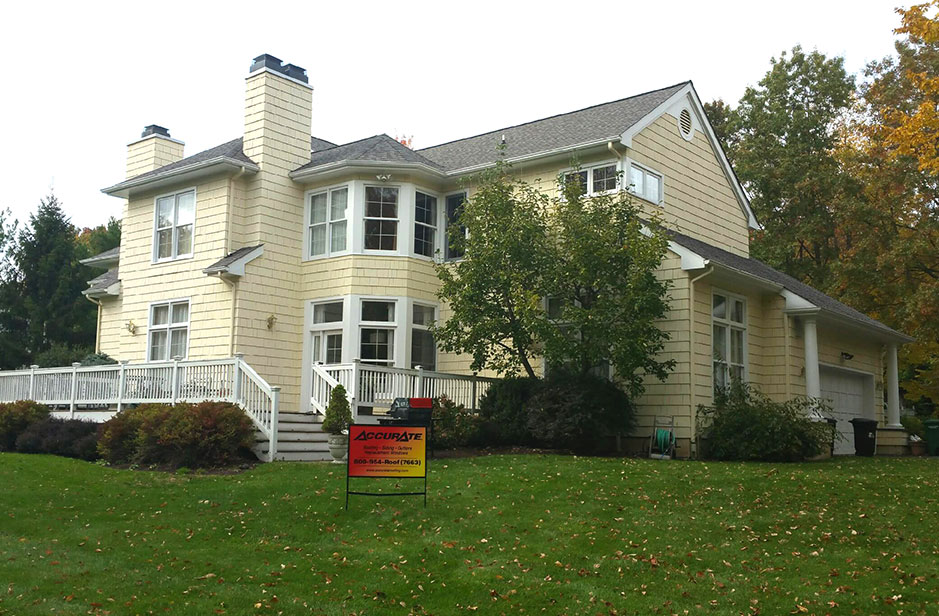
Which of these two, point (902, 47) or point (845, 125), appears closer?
point (902, 47)

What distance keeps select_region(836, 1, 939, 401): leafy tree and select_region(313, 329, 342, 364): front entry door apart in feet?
51.3

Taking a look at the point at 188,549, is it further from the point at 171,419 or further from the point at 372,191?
the point at 372,191

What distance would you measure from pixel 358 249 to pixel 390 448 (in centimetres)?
959

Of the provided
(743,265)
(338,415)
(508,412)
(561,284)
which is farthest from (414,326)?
(743,265)

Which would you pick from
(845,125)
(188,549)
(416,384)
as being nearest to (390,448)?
(188,549)

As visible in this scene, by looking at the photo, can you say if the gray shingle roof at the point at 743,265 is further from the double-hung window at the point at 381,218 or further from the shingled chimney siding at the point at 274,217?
the shingled chimney siding at the point at 274,217

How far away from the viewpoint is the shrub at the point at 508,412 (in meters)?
16.8

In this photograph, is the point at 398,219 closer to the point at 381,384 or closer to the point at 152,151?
the point at 381,384

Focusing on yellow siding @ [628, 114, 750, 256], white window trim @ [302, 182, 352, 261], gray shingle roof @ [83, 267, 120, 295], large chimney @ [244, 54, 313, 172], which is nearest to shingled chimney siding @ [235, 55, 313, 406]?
large chimney @ [244, 54, 313, 172]

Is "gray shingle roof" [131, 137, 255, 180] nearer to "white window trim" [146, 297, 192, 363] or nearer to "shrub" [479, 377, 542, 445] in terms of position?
"white window trim" [146, 297, 192, 363]

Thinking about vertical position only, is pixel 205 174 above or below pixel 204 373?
above

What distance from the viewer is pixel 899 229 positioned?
92.2 ft

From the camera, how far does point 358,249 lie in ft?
65.5

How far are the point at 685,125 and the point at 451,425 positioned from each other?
10.0 metres
